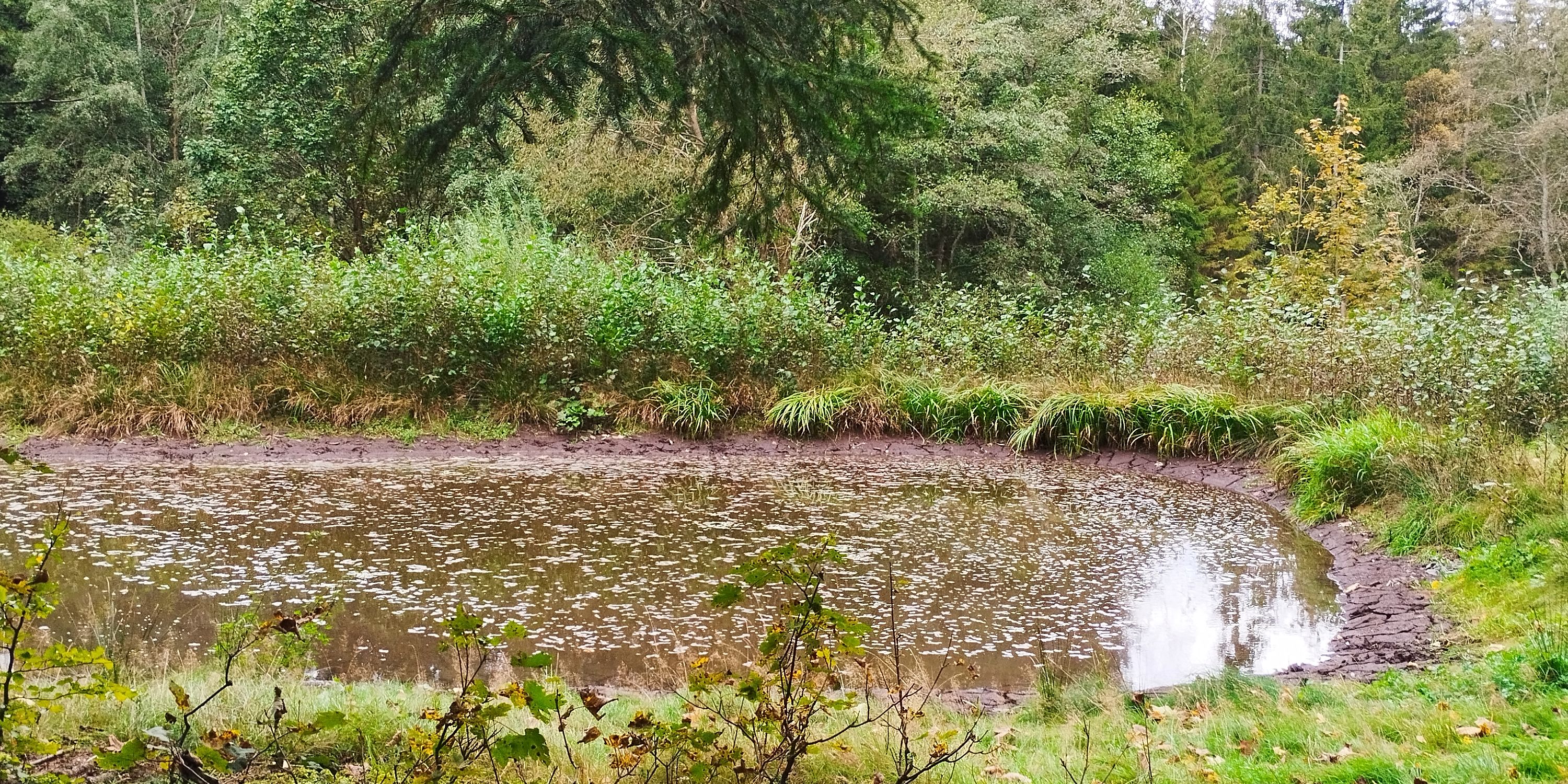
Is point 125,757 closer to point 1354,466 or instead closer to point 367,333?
point 1354,466

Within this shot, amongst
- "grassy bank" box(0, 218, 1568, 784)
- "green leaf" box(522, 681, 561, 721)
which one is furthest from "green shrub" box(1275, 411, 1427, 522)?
"green leaf" box(522, 681, 561, 721)

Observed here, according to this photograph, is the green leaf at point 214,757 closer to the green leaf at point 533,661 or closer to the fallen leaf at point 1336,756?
the green leaf at point 533,661

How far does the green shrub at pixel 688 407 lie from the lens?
36.0 ft

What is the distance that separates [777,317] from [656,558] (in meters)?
5.16

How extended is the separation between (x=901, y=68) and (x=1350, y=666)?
11496 mm

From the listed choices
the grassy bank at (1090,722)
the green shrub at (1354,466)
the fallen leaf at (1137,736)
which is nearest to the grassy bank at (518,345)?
the green shrub at (1354,466)

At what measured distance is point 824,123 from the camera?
11.6 feet

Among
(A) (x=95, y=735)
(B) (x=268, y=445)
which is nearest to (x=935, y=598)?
(A) (x=95, y=735)

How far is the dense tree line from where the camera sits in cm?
356

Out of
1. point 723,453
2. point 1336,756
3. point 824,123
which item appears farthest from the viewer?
point 723,453

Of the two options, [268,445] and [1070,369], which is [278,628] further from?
[1070,369]

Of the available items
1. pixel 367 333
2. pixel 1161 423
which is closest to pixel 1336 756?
pixel 1161 423

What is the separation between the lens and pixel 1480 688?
364cm

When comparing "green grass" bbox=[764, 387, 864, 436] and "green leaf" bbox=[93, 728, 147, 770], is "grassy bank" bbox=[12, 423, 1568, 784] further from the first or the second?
"green grass" bbox=[764, 387, 864, 436]
